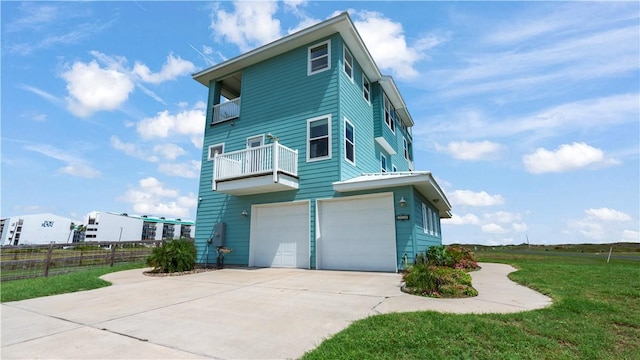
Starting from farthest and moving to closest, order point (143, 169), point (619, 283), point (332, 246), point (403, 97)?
point (403, 97), point (143, 169), point (332, 246), point (619, 283)

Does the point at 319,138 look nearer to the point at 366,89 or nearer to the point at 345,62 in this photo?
the point at 345,62

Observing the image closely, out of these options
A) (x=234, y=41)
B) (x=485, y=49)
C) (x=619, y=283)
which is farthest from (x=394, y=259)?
(x=234, y=41)

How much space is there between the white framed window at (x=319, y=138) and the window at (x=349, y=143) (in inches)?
25.7

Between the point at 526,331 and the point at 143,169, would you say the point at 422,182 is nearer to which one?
the point at 526,331

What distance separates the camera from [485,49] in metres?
9.04

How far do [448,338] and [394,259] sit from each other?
5.89m

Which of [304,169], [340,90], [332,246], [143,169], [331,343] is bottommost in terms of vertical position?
[331,343]

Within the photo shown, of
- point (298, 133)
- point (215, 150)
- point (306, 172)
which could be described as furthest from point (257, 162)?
point (215, 150)

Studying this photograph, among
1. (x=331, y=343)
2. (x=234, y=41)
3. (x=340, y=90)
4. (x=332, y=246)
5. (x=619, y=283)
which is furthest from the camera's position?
(x=234, y=41)

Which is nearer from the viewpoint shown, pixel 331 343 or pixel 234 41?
pixel 331 343

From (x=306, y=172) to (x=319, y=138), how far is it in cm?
133

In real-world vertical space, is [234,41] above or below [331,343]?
above

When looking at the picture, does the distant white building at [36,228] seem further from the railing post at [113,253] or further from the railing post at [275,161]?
the railing post at [275,161]

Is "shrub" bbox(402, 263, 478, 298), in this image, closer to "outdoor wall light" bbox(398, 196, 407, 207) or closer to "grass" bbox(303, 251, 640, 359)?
"grass" bbox(303, 251, 640, 359)
